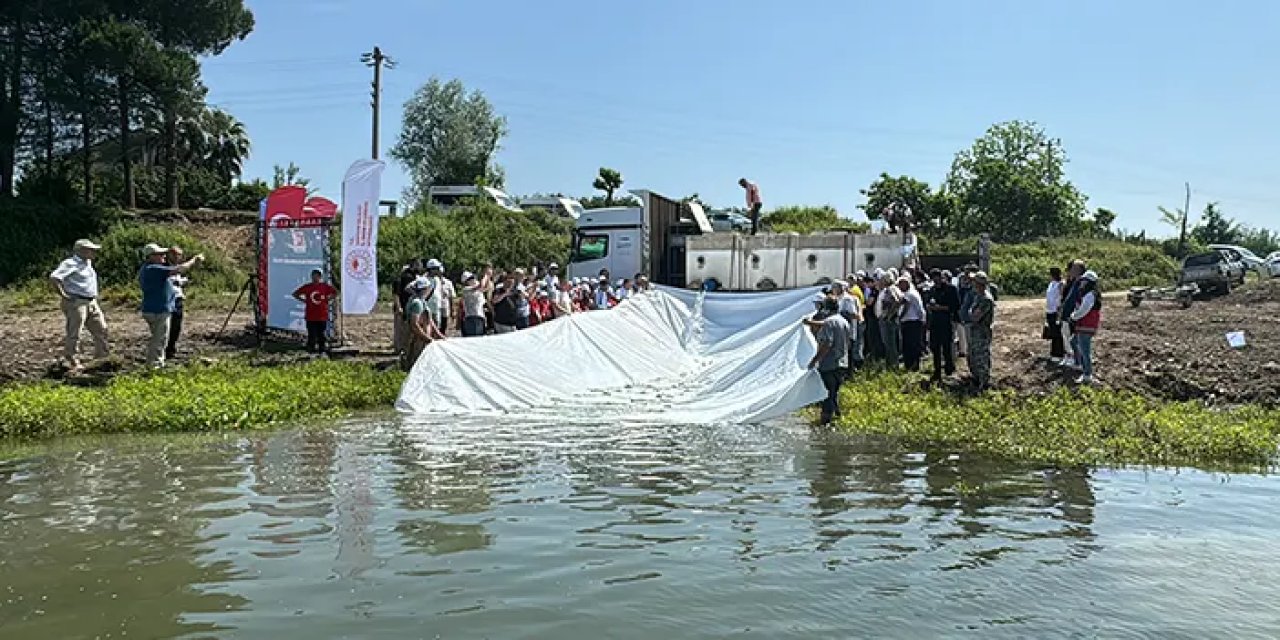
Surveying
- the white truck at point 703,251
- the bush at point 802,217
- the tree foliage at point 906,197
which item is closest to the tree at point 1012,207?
the tree foliage at point 906,197

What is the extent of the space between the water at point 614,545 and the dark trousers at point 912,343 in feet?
18.6

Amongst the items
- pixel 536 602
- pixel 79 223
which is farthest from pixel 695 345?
pixel 79 223

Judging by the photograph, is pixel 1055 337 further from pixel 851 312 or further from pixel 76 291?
pixel 76 291

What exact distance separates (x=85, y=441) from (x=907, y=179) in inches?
2172

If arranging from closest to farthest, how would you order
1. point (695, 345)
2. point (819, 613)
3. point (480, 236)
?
point (819, 613) < point (695, 345) < point (480, 236)

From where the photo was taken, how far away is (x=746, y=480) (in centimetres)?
863

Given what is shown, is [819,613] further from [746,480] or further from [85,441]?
[85,441]

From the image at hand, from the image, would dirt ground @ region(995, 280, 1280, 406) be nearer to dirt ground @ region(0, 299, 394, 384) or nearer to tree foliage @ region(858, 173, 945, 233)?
dirt ground @ region(0, 299, 394, 384)

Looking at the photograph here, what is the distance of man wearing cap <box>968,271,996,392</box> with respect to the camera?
1359 centimetres

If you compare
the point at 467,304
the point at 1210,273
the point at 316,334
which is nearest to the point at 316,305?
the point at 316,334

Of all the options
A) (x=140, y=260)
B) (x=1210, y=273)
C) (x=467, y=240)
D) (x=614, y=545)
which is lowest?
(x=614, y=545)

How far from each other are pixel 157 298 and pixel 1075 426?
12.4 metres

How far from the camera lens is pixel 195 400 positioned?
1179 cm

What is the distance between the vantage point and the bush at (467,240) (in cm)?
3381
